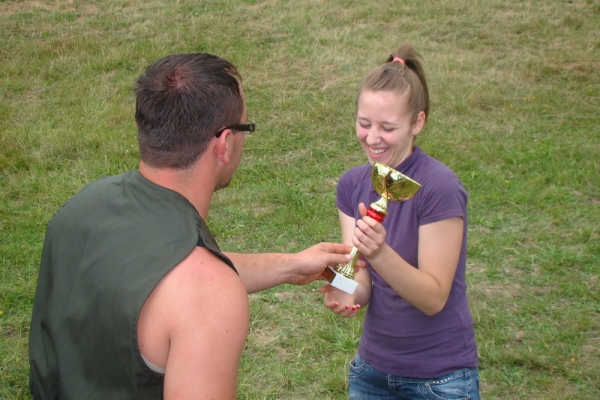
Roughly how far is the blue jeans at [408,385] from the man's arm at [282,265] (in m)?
0.43

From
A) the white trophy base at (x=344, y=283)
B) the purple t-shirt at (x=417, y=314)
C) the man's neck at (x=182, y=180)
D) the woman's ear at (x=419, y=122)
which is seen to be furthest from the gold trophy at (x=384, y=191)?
the man's neck at (x=182, y=180)

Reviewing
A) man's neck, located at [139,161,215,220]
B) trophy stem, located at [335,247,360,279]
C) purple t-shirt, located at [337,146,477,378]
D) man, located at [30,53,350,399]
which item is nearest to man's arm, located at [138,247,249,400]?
man, located at [30,53,350,399]

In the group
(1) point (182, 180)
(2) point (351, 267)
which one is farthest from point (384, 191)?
(1) point (182, 180)

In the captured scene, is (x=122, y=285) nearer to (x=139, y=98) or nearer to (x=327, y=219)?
(x=139, y=98)

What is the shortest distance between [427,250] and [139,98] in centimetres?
111

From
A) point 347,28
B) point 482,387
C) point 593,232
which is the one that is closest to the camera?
point 482,387

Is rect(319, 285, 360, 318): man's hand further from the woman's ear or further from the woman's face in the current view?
the woman's ear

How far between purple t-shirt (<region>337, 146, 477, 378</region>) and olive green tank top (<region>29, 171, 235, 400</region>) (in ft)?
2.71

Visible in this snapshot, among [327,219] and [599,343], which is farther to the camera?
[327,219]

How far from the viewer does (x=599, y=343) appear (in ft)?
14.4

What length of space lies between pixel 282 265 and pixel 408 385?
0.67m

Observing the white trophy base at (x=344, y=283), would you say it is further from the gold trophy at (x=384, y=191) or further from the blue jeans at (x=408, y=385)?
the blue jeans at (x=408, y=385)

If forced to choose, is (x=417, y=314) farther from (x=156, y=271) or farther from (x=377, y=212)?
(x=156, y=271)

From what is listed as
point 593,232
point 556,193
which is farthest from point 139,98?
point 556,193
